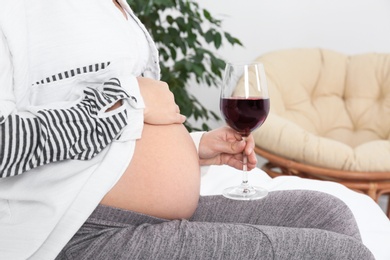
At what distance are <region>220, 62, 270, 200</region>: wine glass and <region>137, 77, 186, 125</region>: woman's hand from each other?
0.34 ft

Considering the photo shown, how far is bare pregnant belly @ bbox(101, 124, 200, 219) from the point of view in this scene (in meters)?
0.93

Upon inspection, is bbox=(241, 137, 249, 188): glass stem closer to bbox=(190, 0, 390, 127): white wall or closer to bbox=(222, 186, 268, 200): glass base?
bbox=(222, 186, 268, 200): glass base

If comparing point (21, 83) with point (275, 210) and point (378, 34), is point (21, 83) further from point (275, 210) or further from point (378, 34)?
point (378, 34)

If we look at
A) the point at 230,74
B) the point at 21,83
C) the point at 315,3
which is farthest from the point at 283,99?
the point at 21,83

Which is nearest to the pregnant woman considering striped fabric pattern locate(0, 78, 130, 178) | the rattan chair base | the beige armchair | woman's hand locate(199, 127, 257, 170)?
striped fabric pattern locate(0, 78, 130, 178)

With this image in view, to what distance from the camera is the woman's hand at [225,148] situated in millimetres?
1162

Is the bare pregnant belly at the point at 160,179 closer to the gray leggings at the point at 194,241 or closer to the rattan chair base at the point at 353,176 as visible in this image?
the gray leggings at the point at 194,241

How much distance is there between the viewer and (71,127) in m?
0.86

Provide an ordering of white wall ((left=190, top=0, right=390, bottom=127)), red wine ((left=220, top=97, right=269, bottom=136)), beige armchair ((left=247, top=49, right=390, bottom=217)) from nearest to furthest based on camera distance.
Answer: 1. red wine ((left=220, top=97, right=269, bottom=136))
2. beige armchair ((left=247, top=49, right=390, bottom=217))
3. white wall ((left=190, top=0, right=390, bottom=127))

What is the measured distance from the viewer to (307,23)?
3.32m

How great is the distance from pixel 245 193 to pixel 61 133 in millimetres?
424

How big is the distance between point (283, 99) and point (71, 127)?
2.25m

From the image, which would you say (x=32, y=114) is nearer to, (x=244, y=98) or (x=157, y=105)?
(x=157, y=105)

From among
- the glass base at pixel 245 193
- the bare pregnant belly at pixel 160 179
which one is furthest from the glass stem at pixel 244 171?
the bare pregnant belly at pixel 160 179
